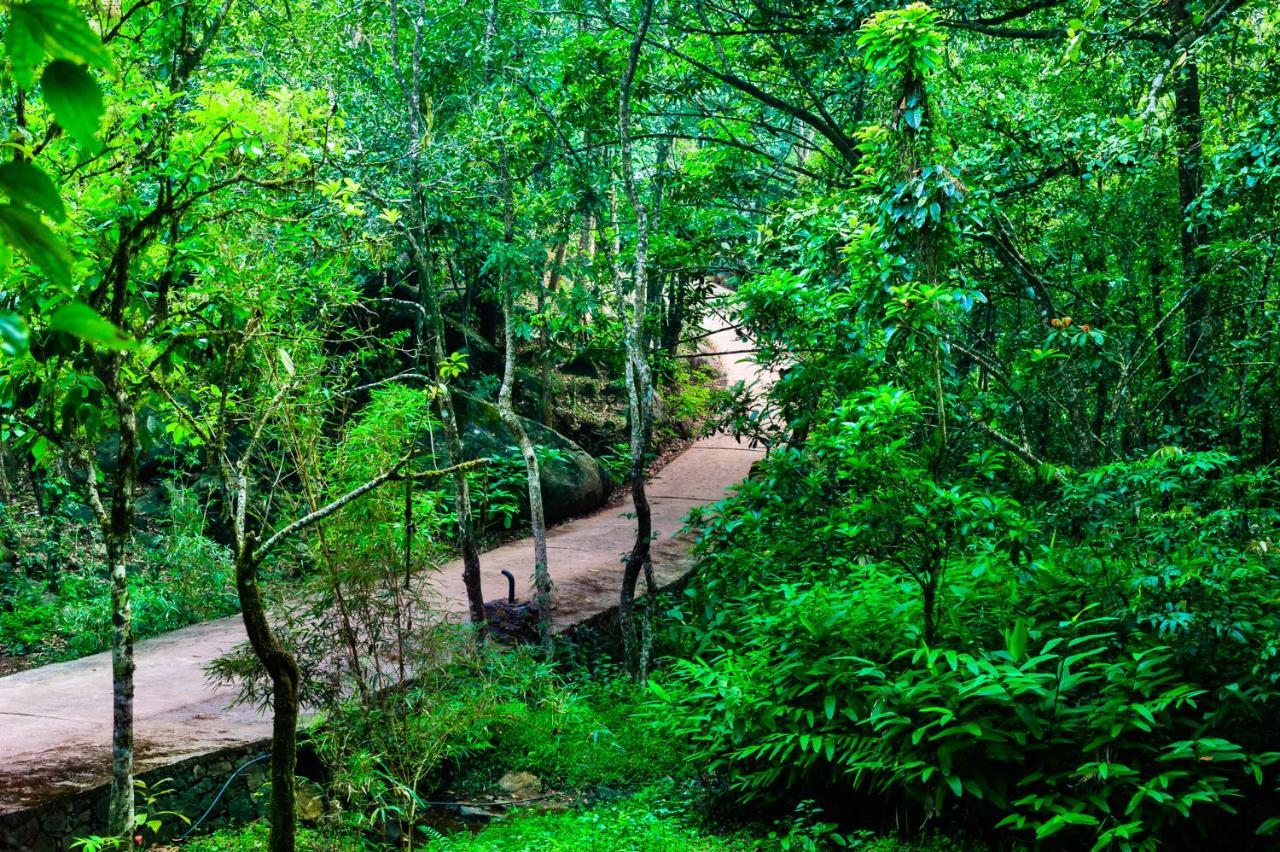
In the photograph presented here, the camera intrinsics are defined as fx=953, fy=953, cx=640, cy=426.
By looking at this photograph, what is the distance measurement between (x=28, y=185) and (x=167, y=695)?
22.2 feet

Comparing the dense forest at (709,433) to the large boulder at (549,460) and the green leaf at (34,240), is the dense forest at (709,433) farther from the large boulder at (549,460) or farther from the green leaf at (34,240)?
the large boulder at (549,460)

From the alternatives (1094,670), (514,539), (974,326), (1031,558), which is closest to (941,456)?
(1031,558)

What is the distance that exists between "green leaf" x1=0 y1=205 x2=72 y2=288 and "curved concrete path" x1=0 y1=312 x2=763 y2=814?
198 inches

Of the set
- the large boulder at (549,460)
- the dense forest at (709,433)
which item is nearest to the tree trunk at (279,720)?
the dense forest at (709,433)

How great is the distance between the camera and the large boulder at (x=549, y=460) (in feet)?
41.7

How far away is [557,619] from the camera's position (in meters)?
9.08

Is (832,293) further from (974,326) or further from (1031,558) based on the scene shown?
(974,326)

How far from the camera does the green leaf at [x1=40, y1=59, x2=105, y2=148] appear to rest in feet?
3.37

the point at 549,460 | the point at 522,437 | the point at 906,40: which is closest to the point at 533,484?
the point at 522,437

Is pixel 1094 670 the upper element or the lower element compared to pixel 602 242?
lower

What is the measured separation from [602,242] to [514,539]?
4474mm

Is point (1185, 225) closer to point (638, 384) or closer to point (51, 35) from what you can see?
point (638, 384)

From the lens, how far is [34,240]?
0.96 meters

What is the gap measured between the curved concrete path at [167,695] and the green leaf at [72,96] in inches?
199
